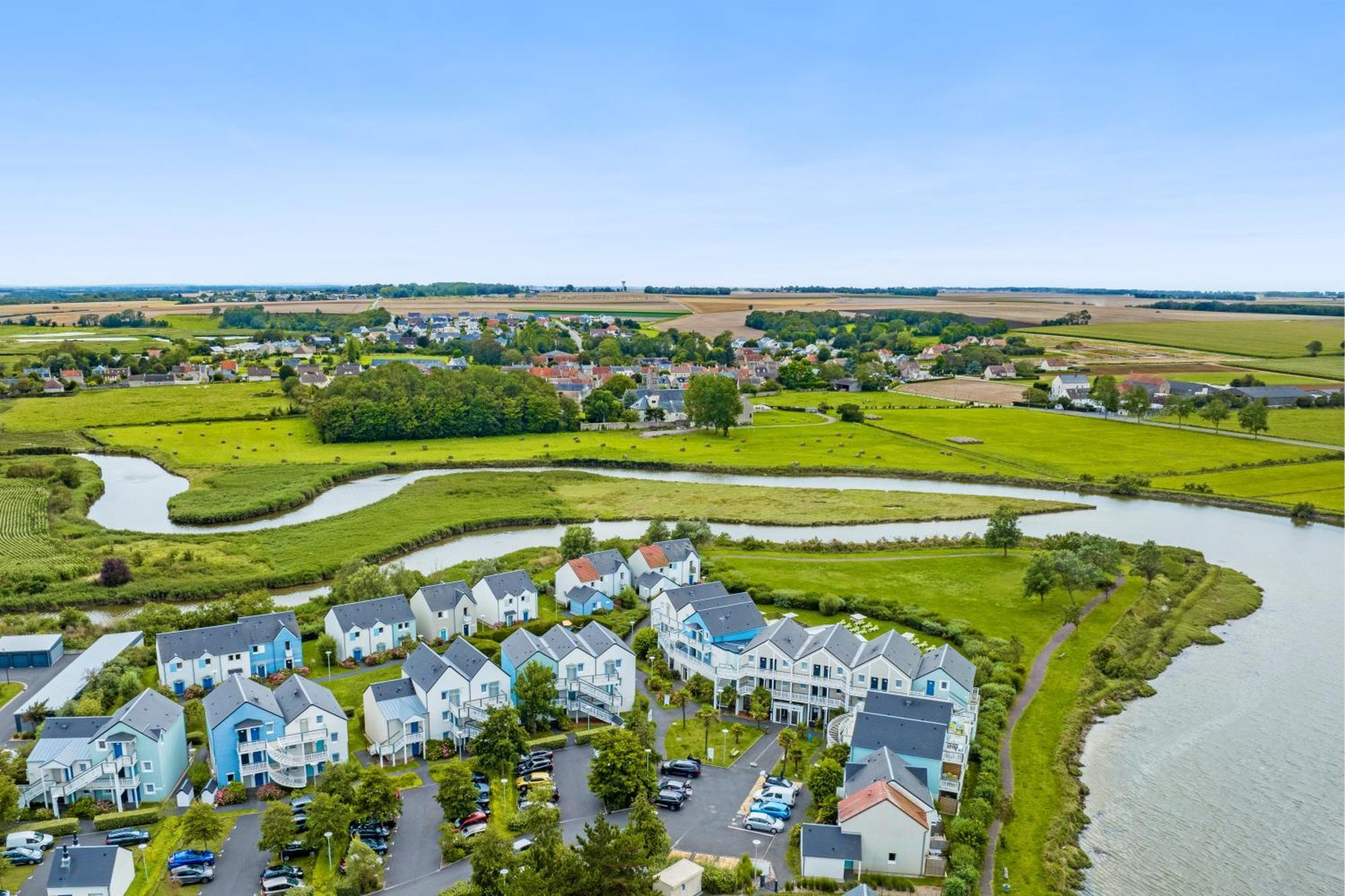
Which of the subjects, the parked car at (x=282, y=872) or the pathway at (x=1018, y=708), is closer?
the parked car at (x=282, y=872)

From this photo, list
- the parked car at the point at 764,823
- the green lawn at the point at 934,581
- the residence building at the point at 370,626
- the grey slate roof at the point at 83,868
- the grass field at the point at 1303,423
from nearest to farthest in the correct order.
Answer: the grey slate roof at the point at 83,868
the parked car at the point at 764,823
the residence building at the point at 370,626
the green lawn at the point at 934,581
the grass field at the point at 1303,423

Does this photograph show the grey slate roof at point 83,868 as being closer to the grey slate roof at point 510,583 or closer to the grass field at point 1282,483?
the grey slate roof at point 510,583

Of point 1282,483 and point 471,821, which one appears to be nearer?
point 471,821

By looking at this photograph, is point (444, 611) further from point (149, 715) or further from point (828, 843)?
point (828, 843)

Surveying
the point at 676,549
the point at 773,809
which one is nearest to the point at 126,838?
the point at 773,809

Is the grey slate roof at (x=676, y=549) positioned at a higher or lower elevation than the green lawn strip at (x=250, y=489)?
higher

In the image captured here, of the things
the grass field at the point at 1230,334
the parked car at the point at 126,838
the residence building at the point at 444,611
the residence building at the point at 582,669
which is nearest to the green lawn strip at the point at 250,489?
the residence building at the point at 444,611

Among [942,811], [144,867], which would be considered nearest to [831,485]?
[942,811]
